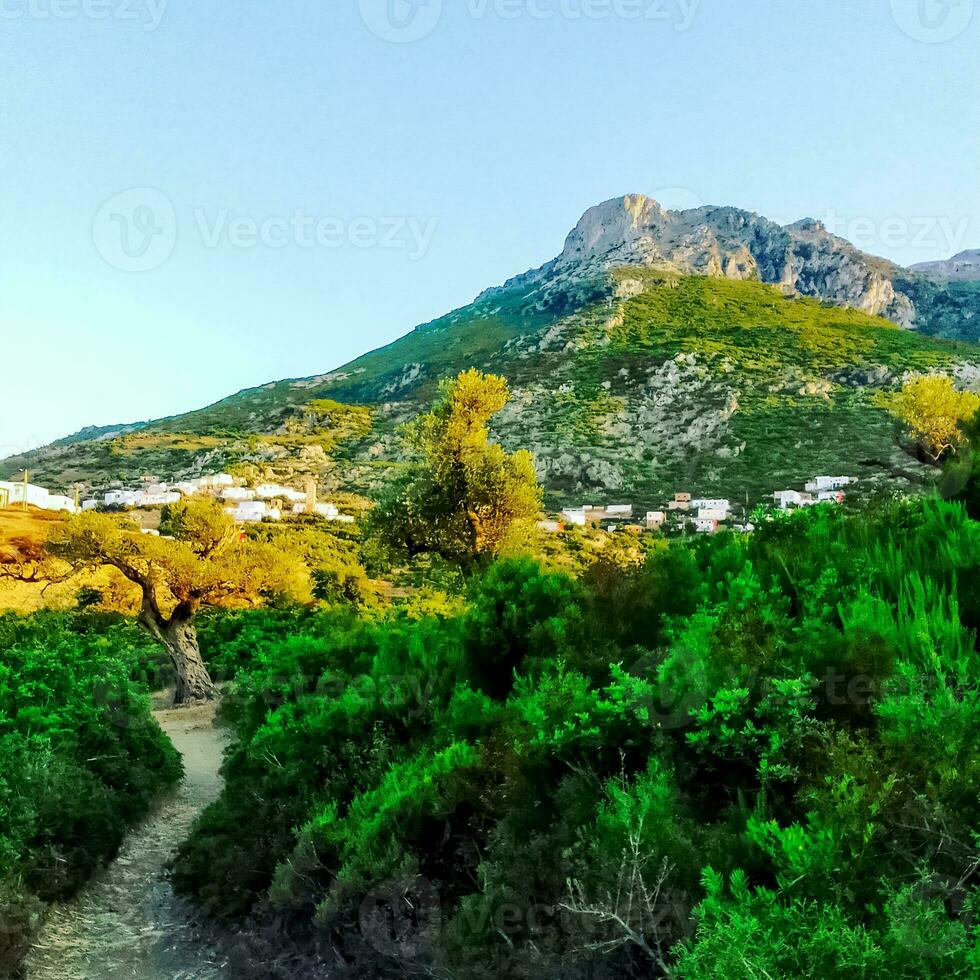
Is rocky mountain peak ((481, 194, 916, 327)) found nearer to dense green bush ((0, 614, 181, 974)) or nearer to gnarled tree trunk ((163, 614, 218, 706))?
gnarled tree trunk ((163, 614, 218, 706))

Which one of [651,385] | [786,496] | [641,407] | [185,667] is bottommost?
[786,496]

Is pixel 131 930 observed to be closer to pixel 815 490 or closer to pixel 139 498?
pixel 815 490

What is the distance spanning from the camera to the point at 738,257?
5773 inches

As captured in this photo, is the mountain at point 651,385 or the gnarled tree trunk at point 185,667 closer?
the gnarled tree trunk at point 185,667

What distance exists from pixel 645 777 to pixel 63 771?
678 cm

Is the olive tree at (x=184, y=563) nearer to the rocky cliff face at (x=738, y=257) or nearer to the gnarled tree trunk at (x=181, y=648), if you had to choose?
the gnarled tree trunk at (x=181, y=648)

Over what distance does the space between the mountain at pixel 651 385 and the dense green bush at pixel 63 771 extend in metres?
26.4

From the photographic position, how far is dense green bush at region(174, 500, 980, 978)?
351 centimetres

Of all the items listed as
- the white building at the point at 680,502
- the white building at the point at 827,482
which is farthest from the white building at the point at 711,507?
the white building at the point at 827,482

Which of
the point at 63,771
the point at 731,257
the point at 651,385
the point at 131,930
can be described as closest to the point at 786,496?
the point at 651,385

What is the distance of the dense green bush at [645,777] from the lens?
3.51 metres

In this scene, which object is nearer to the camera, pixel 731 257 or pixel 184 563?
pixel 184 563

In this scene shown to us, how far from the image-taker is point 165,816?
10.4 metres

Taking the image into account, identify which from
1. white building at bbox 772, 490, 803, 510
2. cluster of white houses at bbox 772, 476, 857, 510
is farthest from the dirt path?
white building at bbox 772, 490, 803, 510
